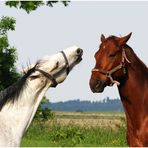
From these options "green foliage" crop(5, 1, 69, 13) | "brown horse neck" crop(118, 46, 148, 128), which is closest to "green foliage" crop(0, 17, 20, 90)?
"green foliage" crop(5, 1, 69, 13)

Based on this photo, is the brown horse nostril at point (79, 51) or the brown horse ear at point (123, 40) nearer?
the brown horse nostril at point (79, 51)

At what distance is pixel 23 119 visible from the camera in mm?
5820

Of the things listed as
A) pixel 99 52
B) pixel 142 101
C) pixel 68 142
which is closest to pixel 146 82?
pixel 142 101

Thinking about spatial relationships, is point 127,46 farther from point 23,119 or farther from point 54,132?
point 54,132

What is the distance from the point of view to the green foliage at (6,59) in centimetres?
2306

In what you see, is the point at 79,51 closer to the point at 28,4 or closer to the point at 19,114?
the point at 19,114

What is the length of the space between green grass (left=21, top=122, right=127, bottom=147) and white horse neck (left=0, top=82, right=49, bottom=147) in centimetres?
1062

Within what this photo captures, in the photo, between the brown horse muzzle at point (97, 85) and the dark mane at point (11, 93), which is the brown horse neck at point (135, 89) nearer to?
the brown horse muzzle at point (97, 85)

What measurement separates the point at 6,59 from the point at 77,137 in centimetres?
610

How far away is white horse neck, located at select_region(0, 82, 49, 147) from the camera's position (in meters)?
5.70

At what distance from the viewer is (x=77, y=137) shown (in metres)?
18.3

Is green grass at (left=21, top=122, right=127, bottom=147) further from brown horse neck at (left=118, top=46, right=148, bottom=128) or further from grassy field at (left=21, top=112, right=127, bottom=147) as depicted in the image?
brown horse neck at (left=118, top=46, right=148, bottom=128)

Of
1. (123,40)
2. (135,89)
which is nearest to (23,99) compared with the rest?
(123,40)

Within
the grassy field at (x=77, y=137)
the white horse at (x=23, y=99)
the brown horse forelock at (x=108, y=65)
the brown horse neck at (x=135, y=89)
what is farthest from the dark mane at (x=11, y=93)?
the grassy field at (x=77, y=137)
